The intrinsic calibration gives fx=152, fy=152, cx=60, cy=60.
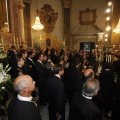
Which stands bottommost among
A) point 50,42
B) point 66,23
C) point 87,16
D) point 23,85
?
point 23,85

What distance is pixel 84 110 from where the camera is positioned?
89.1 inches

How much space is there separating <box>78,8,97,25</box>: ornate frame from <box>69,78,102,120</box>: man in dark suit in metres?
16.7

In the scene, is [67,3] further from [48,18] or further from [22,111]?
[22,111]

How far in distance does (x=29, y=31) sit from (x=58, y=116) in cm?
1310

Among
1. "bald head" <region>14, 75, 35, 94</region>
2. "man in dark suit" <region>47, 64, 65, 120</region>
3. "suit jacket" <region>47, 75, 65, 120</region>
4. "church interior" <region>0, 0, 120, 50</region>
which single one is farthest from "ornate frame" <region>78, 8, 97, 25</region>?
"bald head" <region>14, 75, 35, 94</region>

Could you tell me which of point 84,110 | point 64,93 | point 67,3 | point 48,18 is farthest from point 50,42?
point 84,110

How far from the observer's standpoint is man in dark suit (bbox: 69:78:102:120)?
88.5 inches

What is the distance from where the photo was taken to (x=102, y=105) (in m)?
4.57

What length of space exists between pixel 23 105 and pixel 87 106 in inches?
37.0

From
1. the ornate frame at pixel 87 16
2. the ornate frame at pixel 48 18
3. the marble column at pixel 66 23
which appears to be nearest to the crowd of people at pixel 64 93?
the ornate frame at pixel 48 18

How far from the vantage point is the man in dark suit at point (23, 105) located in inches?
79.4

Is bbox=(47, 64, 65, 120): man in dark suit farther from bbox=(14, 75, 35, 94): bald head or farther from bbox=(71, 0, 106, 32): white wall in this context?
bbox=(71, 0, 106, 32): white wall

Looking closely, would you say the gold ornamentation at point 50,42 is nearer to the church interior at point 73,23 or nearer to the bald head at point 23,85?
the church interior at point 73,23

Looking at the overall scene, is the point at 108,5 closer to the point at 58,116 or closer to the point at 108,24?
the point at 108,24
